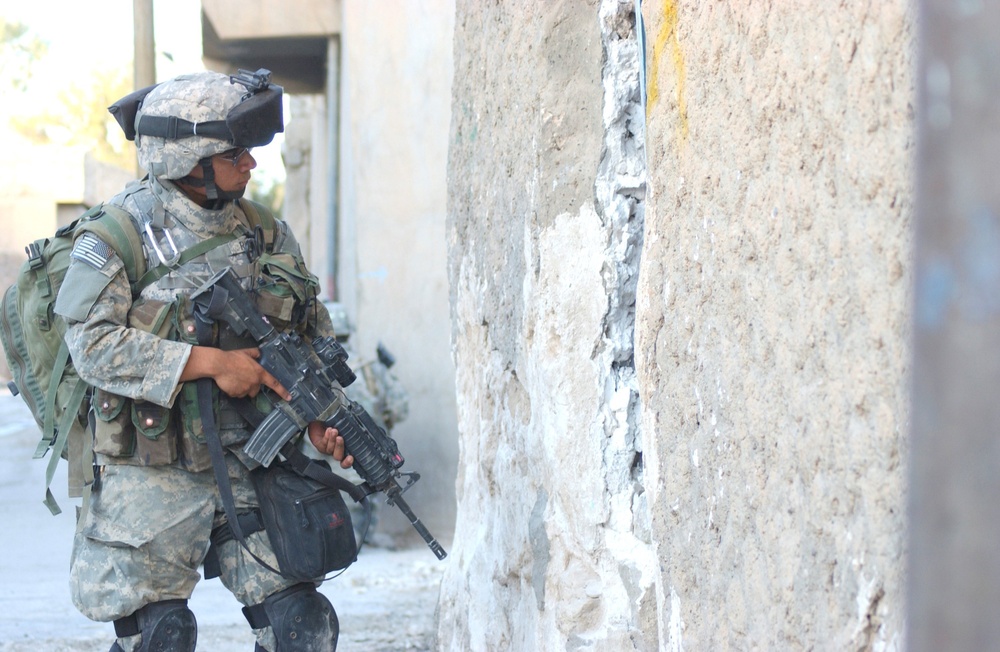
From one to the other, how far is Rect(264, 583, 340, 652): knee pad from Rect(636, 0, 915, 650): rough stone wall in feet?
3.40

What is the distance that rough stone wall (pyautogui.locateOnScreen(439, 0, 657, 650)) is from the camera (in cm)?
195

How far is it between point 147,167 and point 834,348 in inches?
73.5

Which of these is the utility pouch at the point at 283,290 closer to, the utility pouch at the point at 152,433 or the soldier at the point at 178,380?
the soldier at the point at 178,380

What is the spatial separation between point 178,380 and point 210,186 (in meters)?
0.46

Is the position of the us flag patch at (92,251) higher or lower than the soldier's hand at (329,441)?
higher

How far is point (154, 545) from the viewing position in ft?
7.84

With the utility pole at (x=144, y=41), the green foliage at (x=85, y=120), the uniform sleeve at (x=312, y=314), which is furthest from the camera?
the green foliage at (x=85, y=120)

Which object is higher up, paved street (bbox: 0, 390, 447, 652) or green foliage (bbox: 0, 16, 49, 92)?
green foliage (bbox: 0, 16, 49, 92)

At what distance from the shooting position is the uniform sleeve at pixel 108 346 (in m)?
2.30

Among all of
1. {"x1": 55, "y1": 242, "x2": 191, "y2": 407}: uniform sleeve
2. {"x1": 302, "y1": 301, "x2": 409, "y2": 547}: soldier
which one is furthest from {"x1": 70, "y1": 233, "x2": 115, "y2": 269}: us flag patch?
{"x1": 302, "y1": 301, "x2": 409, "y2": 547}: soldier

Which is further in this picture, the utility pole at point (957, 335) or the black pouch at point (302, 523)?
the black pouch at point (302, 523)

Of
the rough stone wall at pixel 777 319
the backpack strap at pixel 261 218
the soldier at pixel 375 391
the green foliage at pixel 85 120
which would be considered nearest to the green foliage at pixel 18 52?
the green foliage at pixel 85 120

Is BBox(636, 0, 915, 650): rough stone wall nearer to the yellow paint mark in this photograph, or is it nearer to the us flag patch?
the yellow paint mark

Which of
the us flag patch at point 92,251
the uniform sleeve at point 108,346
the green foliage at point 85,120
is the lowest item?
the uniform sleeve at point 108,346
